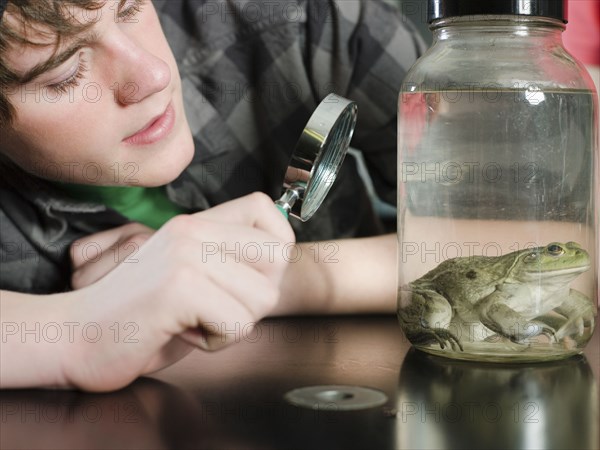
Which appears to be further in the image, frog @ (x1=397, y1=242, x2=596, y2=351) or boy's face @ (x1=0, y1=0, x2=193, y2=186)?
boy's face @ (x1=0, y1=0, x2=193, y2=186)

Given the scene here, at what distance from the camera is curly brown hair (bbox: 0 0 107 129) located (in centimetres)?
71

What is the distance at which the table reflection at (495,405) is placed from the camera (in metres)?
0.46

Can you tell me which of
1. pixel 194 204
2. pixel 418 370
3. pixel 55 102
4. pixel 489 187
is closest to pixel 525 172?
pixel 489 187

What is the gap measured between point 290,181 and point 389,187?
1.55 ft

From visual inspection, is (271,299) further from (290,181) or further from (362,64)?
(362,64)

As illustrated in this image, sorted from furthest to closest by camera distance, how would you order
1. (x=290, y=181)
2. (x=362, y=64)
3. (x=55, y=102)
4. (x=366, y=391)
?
(x=362, y=64) < (x=55, y=102) < (x=290, y=181) < (x=366, y=391)

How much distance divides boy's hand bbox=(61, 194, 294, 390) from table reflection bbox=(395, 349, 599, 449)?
12cm

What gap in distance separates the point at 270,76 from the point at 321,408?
619 millimetres

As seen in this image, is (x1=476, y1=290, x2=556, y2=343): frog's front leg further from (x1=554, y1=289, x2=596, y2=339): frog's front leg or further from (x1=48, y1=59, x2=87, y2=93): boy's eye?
(x1=48, y1=59, x2=87, y2=93): boy's eye

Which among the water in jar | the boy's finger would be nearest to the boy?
the boy's finger

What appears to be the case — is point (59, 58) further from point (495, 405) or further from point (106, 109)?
point (495, 405)

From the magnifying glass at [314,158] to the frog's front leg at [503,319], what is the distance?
161 mm

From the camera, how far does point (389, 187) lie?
1116mm

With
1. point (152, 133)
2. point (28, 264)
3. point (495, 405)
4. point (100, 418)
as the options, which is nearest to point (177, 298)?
point (100, 418)
